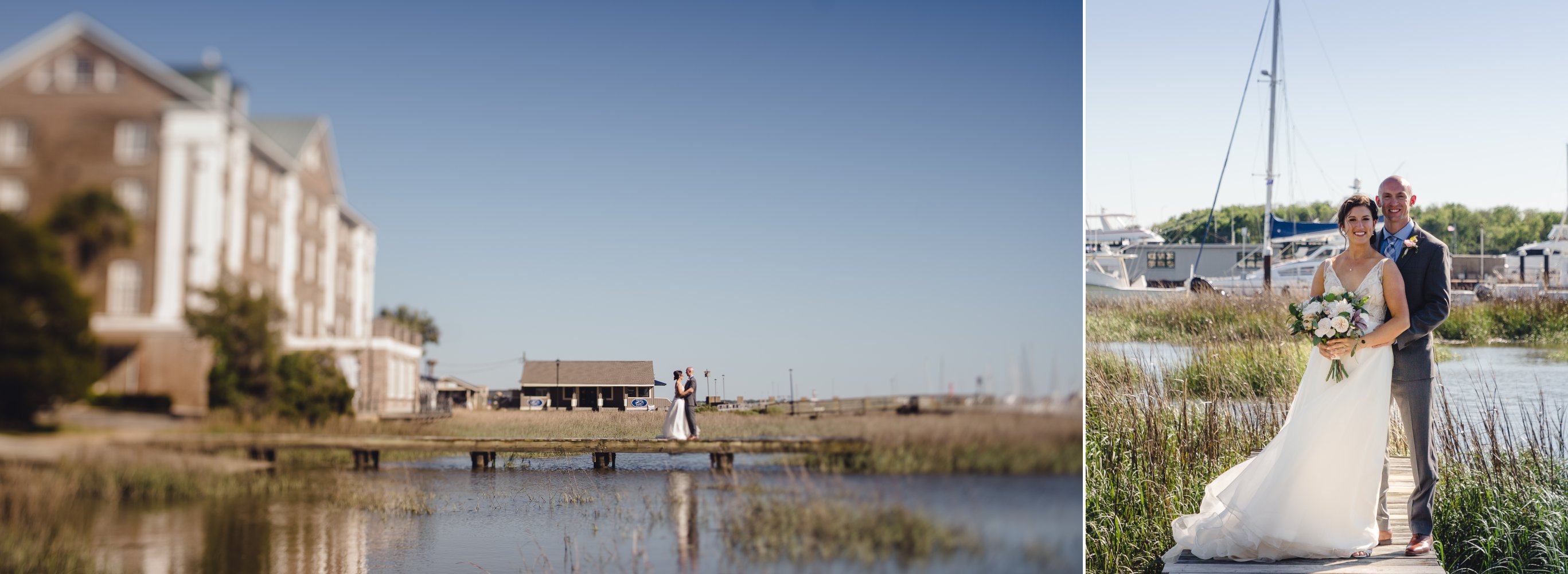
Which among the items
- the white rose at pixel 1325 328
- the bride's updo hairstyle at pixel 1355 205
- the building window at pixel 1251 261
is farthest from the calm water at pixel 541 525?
the building window at pixel 1251 261

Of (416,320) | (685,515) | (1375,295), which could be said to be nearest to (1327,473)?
(1375,295)

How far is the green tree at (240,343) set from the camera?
183cm

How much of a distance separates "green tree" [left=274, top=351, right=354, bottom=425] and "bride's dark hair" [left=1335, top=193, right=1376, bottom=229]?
3365mm

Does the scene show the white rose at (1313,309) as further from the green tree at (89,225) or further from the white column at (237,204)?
the green tree at (89,225)

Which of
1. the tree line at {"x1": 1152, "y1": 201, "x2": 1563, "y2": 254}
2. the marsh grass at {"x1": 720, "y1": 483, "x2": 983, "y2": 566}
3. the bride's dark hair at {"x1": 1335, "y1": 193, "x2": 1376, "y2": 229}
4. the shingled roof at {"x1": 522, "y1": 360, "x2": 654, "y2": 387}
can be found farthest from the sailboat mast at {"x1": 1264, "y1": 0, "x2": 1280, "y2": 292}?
the shingled roof at {"x1": 522, "y1": 360, "x2": 654, "y2": 387}

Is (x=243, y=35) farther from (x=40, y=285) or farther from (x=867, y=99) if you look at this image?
(x=867, y=99)

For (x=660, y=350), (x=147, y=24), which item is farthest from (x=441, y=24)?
(x=660, y=350)

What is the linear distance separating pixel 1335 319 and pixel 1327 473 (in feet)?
1.78

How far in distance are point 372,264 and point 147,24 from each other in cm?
64

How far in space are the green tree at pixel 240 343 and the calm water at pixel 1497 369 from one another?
4.62 meters

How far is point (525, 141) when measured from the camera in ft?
8.52

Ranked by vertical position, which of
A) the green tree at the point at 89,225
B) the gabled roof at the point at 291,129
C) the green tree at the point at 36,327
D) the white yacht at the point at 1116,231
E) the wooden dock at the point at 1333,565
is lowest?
the wooden dock at the point at 1333,565

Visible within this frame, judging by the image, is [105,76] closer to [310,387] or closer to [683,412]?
[310,387]

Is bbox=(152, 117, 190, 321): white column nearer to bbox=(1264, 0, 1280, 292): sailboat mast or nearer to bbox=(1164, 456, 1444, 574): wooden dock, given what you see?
bbox=(1164, 456, 1444, 574): wooden dock
